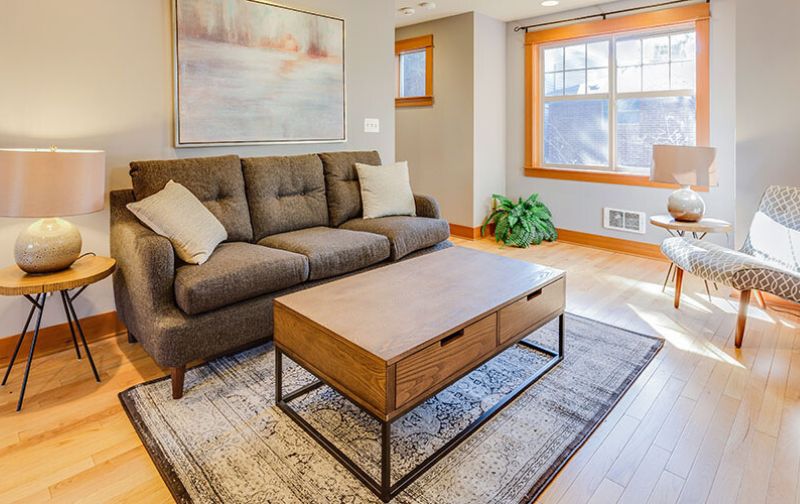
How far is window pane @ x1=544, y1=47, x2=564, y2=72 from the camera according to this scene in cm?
509

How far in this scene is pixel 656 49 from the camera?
4.41 m

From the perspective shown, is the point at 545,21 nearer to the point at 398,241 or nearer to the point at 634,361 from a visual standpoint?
the point at 398,241

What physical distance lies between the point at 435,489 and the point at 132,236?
5.77 ft

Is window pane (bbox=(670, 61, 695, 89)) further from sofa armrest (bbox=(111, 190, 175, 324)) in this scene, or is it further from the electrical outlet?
sofa armrest (bbox=(111, 190, 175, 324))

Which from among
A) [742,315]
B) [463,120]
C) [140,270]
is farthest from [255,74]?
[742,315]

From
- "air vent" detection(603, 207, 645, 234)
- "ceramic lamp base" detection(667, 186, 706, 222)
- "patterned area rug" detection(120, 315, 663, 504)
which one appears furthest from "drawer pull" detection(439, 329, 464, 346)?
"air vent" detection(603, 207, 645, 234)

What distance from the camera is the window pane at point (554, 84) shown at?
513 cm

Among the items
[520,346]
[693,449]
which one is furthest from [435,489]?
[520,346]

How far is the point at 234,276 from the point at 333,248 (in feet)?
2.13

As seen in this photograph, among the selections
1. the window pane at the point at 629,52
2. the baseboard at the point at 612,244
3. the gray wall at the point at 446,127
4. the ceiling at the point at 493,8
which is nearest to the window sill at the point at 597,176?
the baseboard at the point at 612,244

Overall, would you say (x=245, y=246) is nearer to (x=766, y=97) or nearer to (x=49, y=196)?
(x=49, y=196)

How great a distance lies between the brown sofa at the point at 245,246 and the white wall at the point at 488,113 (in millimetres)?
1762

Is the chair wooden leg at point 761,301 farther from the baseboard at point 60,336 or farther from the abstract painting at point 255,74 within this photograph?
the baseboard at point 60,336

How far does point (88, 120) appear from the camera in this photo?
2.63 m
